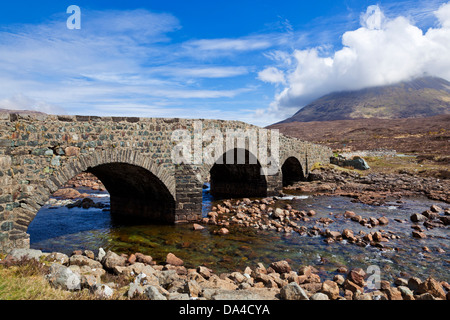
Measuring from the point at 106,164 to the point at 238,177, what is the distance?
10.9 metres

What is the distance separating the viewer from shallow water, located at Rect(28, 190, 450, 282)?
348 inches

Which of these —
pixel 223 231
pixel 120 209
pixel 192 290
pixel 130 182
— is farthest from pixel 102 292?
pixel 120 209

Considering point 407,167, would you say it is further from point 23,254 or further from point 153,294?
point 23,254

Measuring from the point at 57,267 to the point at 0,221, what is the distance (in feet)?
11.4

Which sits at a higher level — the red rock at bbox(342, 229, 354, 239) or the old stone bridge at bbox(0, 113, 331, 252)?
the old stone bridge at bbox(0, 113, 331, 252)

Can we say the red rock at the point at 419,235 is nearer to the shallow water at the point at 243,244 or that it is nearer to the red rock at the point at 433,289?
the shallow water at the point at 243,244

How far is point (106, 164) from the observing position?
1186cm

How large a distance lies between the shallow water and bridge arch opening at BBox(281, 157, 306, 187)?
1021 cm

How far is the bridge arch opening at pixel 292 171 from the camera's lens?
25.2m

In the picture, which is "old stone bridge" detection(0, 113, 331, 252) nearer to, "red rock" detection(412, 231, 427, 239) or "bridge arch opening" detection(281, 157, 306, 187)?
"bridge arch opening" detection(281, 157, 306, 187)

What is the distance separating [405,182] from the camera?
76.2ft

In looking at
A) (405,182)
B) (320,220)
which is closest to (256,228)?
(320,220)

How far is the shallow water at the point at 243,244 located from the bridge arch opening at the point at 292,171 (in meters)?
10.2

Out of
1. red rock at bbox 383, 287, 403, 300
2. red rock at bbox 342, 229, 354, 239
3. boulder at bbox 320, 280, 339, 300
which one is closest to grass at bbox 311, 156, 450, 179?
red rock at bbox 342, 229, 354, 239
